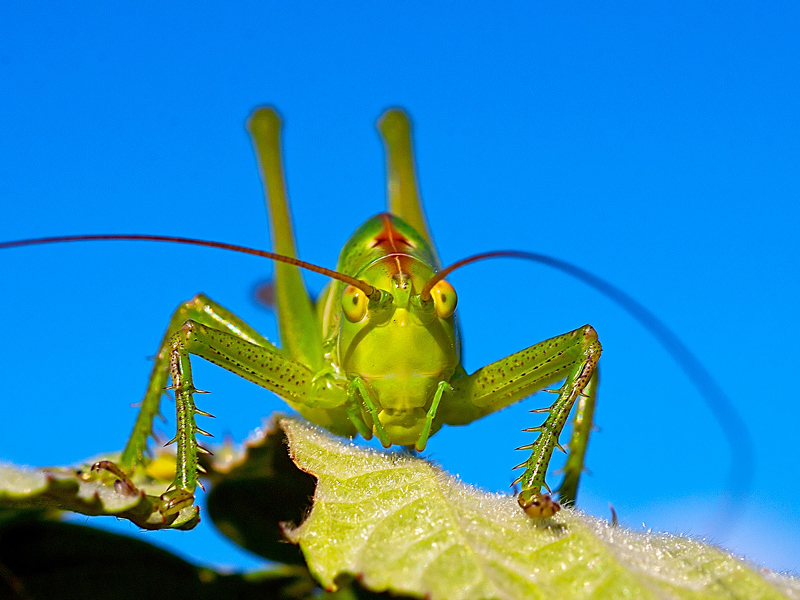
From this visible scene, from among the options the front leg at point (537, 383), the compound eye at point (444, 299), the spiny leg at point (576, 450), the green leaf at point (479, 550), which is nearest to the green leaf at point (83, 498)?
the green leaf at point (479, 550)

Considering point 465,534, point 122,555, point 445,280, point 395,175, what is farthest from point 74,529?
point 395,175

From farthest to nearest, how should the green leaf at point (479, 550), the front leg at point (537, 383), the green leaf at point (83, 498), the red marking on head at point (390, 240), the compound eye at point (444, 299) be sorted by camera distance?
the red marking on head at point (390, 240) < the compound eye at point (444, 299) < the front leg at point (537, 383) < the green leaf at point (83, 498) < the green leaf at point (479, 550)

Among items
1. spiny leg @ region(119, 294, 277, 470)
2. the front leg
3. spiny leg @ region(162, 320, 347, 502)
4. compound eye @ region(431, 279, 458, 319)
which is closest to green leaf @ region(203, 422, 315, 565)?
spiny leg @ region(162, 320, 347, 502)

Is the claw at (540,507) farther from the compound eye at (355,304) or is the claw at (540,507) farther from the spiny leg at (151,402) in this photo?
the spiny leg at (151,402)

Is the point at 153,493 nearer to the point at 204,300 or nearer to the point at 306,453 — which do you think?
the point at 306,453

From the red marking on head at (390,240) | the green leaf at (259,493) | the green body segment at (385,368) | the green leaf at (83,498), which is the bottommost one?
the green leaf at (83,498)

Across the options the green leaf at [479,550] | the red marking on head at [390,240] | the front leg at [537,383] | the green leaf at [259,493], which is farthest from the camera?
the red marking on head at [390,240]

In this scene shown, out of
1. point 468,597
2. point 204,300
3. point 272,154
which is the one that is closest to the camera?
point 468,597

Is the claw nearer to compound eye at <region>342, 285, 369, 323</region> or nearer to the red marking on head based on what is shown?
compound eye at <region>342, 285, 369, 323</region>
